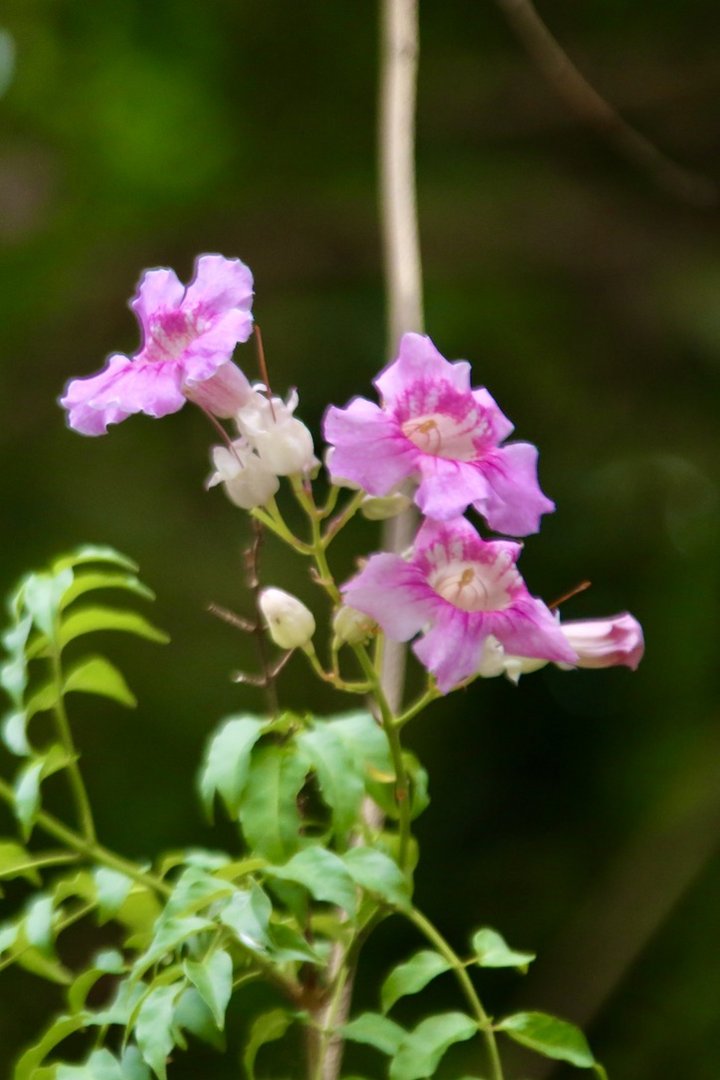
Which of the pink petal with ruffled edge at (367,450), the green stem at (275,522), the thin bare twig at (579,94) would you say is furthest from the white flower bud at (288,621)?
the thin bare twig at (579,94)

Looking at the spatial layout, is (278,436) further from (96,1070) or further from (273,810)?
(96,1070)

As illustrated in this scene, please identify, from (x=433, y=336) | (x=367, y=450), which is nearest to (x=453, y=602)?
(x=367, y=450)

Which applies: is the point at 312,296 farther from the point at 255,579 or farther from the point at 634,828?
the point at 255,579

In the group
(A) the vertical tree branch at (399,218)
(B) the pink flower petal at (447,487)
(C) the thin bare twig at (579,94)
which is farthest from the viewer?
(C) the thin bare twig at (579,94)

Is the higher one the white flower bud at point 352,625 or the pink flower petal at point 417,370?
the pink flower petal at point 417,370

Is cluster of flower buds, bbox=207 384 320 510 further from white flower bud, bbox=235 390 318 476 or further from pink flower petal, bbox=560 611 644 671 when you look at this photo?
pink flower petal, bbox=560 611 644 671

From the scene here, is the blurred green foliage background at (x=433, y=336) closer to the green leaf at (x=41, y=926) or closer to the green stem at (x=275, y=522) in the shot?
the green leaf at (x=41, y=926)

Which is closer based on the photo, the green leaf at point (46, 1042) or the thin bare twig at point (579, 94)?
the green leaf at point (46, 1042)
